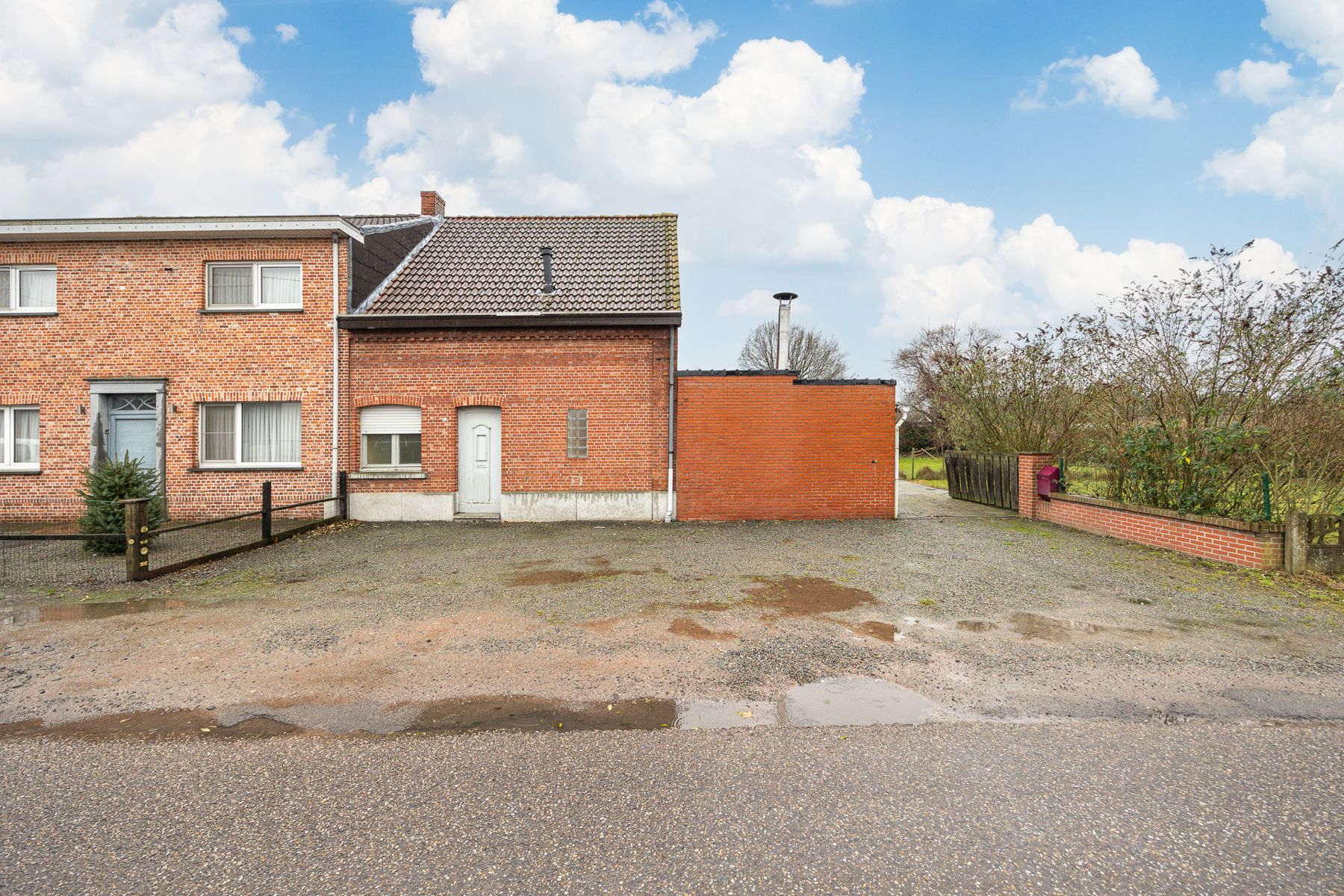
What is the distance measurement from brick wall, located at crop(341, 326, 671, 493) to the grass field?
551 inches

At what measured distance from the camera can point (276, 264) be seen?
40.2 ft

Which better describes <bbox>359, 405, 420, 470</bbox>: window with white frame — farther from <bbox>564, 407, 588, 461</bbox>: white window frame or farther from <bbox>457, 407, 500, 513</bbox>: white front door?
<bbox>564, 407, 588, 461</bbox>: white window frame

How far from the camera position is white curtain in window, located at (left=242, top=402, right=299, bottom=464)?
12.2 meters

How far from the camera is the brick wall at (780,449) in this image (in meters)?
12.3

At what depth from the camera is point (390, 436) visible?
12.4 m

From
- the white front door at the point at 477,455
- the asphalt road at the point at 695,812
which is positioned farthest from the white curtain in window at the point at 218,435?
the asphalt road at the point at 695,812

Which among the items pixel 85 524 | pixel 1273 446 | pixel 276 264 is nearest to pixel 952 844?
pixel 1273 446

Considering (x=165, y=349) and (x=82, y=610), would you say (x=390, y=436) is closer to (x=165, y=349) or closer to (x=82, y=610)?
(x=165, y=349)

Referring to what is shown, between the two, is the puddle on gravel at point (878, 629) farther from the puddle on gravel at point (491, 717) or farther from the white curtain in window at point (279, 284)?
the white curtain in window at point (279, 284)

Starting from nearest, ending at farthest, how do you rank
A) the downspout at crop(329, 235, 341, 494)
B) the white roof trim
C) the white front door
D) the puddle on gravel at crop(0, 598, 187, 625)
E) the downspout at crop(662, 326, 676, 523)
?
the puddle on gravel at crop(0, 598, 187, 625) → the white roof trim → the downspout at crop(329, 235, 341, 494) → the downspout at crop(662, 326, 676, 523) → the white front door

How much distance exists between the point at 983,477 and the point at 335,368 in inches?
576

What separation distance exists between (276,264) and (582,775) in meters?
12.8

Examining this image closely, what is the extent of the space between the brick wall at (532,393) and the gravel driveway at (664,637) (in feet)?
10.9

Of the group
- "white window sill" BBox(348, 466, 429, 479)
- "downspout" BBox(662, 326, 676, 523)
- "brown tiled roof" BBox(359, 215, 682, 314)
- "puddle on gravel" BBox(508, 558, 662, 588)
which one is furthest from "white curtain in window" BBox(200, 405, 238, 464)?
"downspout" BBox(662, 326, 676, 523)
